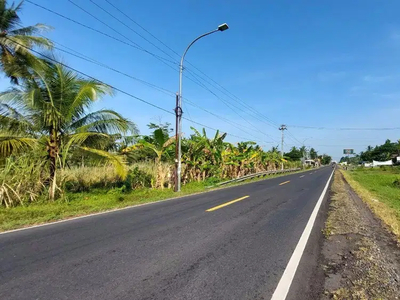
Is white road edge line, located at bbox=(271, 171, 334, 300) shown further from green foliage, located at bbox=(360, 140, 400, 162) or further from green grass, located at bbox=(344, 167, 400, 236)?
green foliage, located at bbox=(360, 140, 400, 162)

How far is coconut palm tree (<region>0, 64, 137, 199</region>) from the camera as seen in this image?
35.0 feet

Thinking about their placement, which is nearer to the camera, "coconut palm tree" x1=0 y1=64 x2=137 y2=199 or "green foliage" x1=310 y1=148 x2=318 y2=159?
"coconut palm tree" x1=0 y1=64 x2=137 y2=199


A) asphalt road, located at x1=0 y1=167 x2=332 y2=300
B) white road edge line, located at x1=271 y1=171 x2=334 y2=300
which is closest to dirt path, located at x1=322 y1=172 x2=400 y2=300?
white road edge line, located at x1=271 y1=171 x2=334 y2=300

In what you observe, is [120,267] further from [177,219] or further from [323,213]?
[323,213]

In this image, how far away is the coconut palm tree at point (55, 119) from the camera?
10.7m

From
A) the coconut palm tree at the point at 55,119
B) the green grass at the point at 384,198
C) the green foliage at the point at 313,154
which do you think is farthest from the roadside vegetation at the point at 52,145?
the green foliage at the point at 313,154

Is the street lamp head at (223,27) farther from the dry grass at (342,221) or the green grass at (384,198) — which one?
the green grass at (384,198)

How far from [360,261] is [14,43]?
61.0 ft

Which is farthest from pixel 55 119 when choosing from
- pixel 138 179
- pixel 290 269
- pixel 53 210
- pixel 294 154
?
pixel 294 154

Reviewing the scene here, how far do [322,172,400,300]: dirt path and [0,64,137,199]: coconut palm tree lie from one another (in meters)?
8.77

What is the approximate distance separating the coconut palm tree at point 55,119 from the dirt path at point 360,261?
8.77 meters

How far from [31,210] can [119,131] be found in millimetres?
4949

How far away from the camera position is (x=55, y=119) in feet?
36.1

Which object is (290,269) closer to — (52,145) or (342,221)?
(342,221)
